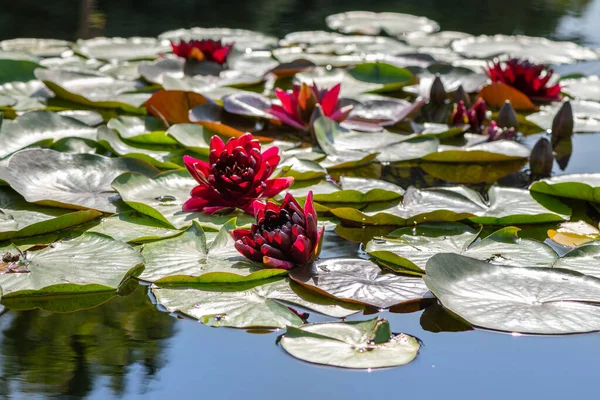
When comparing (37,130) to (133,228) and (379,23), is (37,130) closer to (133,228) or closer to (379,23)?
(133,228)

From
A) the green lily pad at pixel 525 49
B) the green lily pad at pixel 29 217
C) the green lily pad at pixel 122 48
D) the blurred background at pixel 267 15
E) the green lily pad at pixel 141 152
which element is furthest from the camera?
the blurred background at pixel 267 15

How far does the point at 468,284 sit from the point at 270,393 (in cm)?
47

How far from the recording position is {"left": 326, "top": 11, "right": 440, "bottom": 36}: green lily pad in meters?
4.57

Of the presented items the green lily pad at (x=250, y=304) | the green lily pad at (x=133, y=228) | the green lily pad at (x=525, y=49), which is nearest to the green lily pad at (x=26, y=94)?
the green lily pad at (x=133, y=228)

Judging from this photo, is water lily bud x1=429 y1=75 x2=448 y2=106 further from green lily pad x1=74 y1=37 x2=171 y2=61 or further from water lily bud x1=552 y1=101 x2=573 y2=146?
green lily pad x1=74 y1=37 x2=171 y2=61

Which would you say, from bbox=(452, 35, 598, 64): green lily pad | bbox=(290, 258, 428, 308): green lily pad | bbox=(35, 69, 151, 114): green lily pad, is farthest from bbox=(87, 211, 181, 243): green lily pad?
bbox=(452, 35, 598, 64): green lily pad

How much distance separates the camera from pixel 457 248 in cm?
163

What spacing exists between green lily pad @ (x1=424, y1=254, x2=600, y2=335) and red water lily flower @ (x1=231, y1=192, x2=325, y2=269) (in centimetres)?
24

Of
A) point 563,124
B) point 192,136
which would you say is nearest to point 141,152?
point 192,136

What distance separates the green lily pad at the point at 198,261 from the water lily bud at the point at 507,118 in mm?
1262

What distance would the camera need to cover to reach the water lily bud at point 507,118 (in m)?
2.59

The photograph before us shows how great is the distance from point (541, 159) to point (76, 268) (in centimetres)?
133

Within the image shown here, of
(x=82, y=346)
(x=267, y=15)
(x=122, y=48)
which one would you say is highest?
(x=267, y=15)

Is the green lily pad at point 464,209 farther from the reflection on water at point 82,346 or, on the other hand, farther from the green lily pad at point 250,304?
the reflection on water at point 82,346
